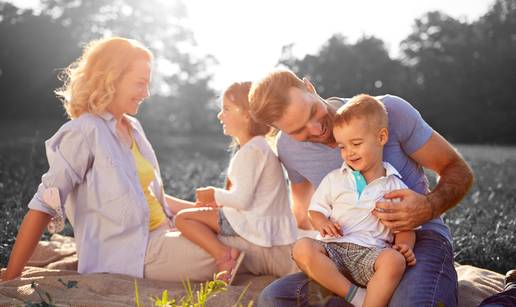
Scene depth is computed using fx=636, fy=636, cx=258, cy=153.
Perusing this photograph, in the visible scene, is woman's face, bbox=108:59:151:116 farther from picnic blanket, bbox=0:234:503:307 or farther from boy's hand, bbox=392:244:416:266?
boy's hand, bbox=392:244:416:266

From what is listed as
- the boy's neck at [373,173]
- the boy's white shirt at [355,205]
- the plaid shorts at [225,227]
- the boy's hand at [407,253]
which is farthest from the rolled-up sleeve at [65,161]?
the boy's hand at [407,253]

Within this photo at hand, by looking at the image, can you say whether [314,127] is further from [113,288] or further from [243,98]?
[113,288]

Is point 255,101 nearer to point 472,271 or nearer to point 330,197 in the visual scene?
point 330,197

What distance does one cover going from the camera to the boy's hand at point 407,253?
10.3ft

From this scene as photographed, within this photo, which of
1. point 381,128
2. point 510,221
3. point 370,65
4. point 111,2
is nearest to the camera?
point 381,128

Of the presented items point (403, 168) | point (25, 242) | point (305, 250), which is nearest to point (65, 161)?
point (25, 242)

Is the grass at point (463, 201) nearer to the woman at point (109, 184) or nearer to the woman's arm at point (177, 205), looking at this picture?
the woman at point (109, 184)

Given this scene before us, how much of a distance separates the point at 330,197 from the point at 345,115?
0.46m

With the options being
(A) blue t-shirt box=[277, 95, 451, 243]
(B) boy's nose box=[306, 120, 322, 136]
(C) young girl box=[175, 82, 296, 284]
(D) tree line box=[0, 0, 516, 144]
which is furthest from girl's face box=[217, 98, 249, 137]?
(D) tree line box=[0, 0, 516, 144]

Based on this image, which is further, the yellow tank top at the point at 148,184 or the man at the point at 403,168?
the yellow tank top at the point at 148,184

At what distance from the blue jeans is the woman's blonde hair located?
1861 millimetres

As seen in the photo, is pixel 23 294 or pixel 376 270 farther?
pixel 23 294

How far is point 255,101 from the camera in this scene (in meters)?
3.60

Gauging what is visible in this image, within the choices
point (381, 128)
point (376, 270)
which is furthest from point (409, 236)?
point (381, 128)
